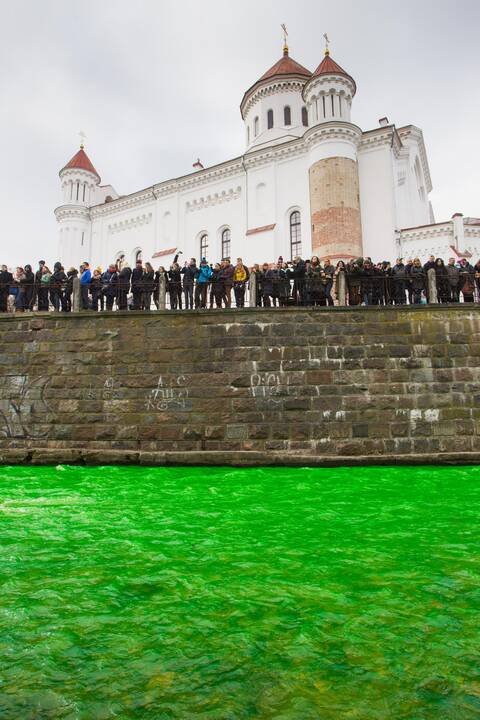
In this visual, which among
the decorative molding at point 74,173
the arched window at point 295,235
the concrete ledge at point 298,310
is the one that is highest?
the decorative molding at point 74,173

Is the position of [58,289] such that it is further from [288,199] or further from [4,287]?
[288,199]

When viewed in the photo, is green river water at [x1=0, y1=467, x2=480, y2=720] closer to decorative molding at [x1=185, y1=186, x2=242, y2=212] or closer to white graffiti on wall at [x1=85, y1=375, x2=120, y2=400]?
white graffiti on wall at [x1=85, y1=375, x2=120, y2=400]

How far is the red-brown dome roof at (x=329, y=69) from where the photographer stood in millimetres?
31594

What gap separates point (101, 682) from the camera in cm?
304

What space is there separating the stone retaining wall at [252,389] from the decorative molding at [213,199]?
25735mm

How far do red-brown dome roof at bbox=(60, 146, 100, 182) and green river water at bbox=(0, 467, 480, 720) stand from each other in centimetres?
4013

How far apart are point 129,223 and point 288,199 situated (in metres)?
14.1

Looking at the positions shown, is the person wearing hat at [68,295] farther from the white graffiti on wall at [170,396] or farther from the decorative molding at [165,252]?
the decorative molding at [165,252]

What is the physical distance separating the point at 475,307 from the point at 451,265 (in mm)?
1610

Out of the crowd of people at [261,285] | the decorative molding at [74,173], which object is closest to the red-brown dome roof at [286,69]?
the decorative molding at [74,173]

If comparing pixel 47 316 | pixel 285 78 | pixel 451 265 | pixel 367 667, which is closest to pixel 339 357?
pixel 451 265

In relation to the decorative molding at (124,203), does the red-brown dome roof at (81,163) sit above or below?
above

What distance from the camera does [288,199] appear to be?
109ft

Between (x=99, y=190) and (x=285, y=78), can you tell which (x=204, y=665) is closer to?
(x=285, y=78)
